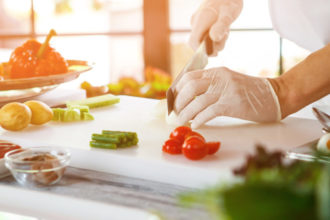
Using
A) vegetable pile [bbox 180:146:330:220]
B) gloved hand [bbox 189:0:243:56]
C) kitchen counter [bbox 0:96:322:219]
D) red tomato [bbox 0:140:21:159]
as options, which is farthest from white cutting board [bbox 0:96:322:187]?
vegetable pile [bbox 180:146:330:220]

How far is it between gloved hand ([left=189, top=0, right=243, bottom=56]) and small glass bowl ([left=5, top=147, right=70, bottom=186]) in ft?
2.74

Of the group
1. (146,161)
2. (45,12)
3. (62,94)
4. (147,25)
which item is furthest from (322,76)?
(45,12)

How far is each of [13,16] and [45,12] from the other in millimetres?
338

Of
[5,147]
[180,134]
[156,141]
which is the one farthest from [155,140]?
[5,147]

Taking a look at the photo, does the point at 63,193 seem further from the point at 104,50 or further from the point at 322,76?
the point at 104,50

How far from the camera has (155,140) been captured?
1.39m

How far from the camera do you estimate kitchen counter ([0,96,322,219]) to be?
114 cm

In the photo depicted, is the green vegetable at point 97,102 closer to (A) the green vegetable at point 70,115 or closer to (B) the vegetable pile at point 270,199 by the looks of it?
(A) the green vegetable at point 70,115

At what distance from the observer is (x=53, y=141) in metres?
1.38

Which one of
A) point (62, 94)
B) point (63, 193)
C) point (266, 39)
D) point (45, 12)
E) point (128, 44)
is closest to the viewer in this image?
point (63, 193)

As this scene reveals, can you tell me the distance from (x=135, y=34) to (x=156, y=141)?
232cm

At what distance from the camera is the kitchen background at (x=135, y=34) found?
129 inches

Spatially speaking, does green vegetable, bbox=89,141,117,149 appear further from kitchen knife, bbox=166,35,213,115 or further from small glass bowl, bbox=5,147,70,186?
kitchen knife, bbox=166,35,213,115

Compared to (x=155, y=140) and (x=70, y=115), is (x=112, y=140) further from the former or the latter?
(x=70, y=115)
